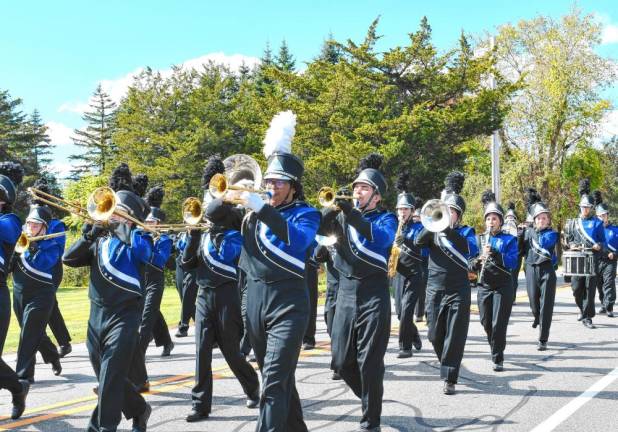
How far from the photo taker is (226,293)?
6.63m

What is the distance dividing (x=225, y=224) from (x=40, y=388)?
3044mm

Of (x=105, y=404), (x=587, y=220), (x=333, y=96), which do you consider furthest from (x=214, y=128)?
(x=105, y=404)

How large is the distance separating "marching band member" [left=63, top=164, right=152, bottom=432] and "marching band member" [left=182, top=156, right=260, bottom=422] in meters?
0.81

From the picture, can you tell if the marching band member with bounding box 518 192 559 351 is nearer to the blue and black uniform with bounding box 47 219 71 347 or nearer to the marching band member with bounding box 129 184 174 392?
the marching band member with bounding box 129 184 174 392

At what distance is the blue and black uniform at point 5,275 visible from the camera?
242 inches

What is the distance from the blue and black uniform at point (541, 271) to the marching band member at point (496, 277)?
1460 mm

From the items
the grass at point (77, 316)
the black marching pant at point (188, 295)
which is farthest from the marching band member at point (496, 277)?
the grass at point (77, 316)

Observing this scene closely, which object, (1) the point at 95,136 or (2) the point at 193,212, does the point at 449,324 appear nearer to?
(2) the point at 193,212

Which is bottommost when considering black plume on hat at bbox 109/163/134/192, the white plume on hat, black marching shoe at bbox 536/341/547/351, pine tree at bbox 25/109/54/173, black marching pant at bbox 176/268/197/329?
black marching shoe at bbox 536/341/547/351

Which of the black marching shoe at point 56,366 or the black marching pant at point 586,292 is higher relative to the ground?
the black marching pant at point 586,292

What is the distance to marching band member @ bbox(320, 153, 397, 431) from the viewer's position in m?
5.63

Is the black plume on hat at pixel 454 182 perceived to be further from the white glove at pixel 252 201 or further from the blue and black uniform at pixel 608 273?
the blue and black uniform at pixel 608 273

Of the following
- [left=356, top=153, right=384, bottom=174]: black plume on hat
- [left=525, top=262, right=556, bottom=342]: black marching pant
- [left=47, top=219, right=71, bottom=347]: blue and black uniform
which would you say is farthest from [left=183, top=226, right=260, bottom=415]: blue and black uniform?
[left=525, top=262, right=556, bottom=342]: black marching pant

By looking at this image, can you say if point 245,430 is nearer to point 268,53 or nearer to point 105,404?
point 105,404
